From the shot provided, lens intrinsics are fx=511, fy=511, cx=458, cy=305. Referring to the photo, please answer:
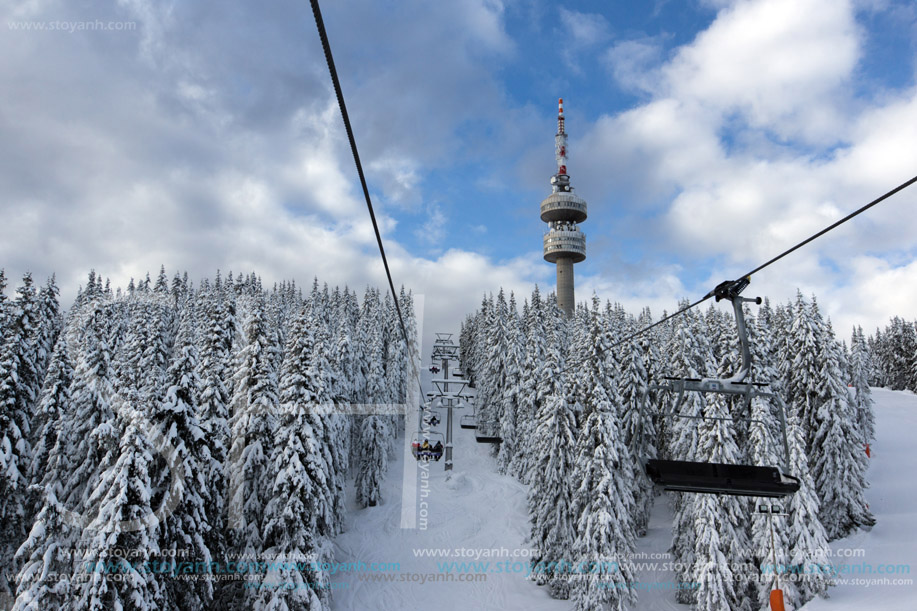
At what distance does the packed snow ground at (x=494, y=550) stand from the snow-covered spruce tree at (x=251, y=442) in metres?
10.5

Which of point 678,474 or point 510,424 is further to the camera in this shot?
point 510,424

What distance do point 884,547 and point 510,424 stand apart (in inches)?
1127

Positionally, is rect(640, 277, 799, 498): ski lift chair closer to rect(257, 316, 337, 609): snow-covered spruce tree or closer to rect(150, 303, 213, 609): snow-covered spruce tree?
rect(150, 303, 213, 609): snow-covered spruce tree

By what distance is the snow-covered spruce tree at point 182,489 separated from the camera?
17.5 meters

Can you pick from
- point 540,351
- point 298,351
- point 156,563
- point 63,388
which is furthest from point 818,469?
point 63,388

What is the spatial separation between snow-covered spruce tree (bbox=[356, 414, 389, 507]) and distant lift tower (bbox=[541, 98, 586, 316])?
276 feet

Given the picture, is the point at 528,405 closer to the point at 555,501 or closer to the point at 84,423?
the point at 555,501

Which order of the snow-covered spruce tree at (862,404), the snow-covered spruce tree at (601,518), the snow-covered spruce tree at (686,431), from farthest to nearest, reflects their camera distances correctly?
the snow-covered spruce tree at (862,404) → the snow-covered spruce tree at (686,431) → the snow-covered spruce tree at (601,518)

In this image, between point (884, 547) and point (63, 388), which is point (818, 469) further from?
point (63, 388)

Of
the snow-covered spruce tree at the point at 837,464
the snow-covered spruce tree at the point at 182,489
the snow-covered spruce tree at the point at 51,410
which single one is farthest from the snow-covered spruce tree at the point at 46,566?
the snow-covered spruce tree at the point at 837,464

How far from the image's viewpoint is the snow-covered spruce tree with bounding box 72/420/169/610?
48.6ft

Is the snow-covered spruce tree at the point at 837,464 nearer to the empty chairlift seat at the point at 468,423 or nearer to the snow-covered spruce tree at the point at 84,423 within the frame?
the empty chairlift seat at the point at 468,423

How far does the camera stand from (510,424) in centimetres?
5050

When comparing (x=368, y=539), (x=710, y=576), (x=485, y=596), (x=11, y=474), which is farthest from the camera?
(x=368, y=539)
